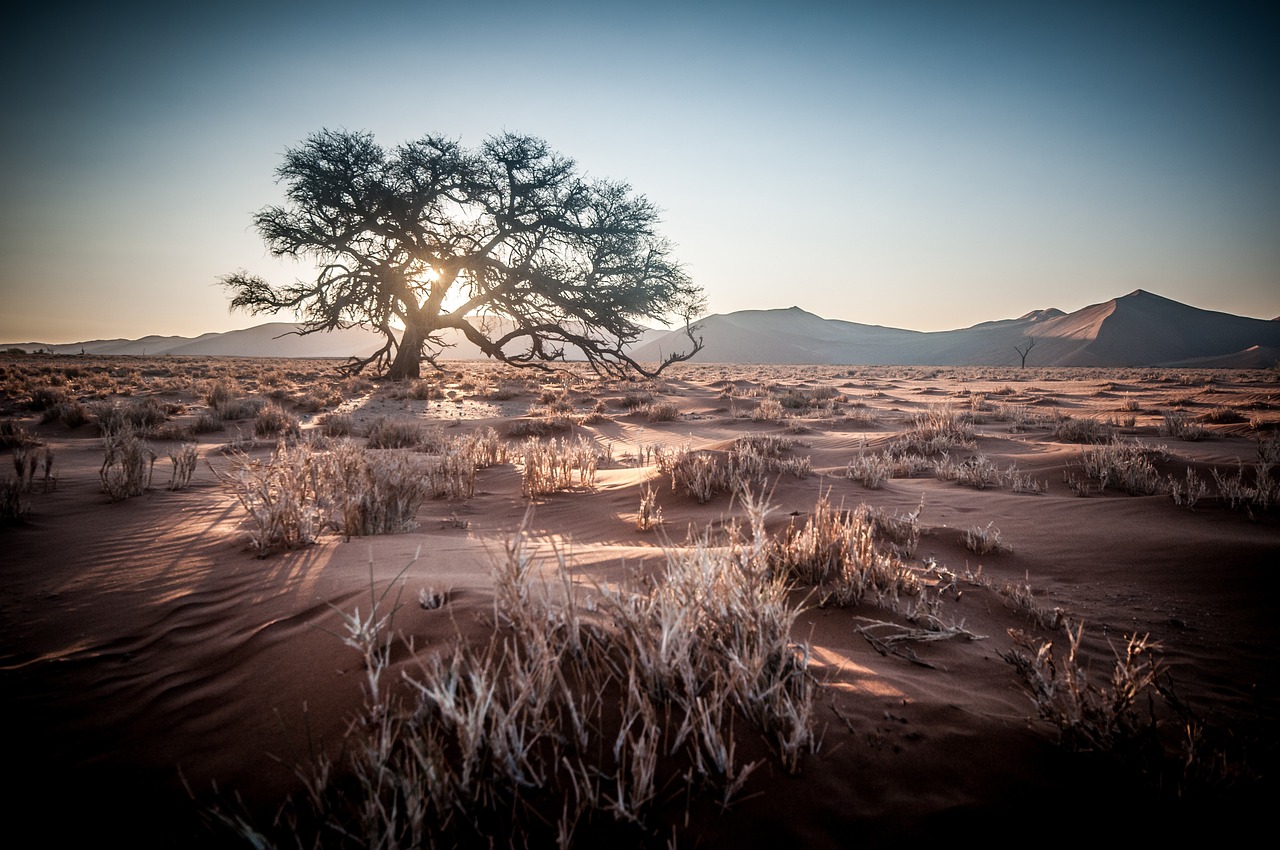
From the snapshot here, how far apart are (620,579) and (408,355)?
20.9 m

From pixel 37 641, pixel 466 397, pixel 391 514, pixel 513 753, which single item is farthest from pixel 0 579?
pixel 466 397

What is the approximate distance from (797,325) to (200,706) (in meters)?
172

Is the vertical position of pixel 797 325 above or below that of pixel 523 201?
above

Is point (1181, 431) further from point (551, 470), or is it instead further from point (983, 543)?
point (551, 470)

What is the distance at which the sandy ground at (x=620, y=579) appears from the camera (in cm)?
133

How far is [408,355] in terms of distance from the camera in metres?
21.3

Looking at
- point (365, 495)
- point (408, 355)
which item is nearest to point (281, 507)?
point (365, 495)

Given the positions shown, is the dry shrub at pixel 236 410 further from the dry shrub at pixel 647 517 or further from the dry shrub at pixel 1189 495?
the dry shrub at pixel 1189 495

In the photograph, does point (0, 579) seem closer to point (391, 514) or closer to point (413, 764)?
point (391, 514)

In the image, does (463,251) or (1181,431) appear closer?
(1181,431)

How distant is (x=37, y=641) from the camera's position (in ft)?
7.30

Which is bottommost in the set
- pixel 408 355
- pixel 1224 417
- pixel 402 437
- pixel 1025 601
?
pixel 1025 601

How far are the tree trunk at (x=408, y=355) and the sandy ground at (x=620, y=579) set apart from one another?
55.1 feet

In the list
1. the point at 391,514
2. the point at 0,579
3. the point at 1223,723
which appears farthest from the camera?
the point at 391,514
